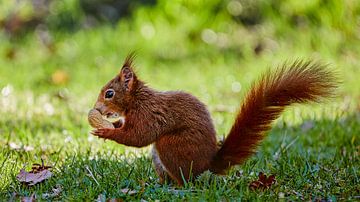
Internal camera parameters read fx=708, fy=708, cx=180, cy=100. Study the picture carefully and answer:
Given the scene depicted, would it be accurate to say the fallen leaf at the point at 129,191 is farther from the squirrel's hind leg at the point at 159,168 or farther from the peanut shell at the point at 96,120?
the peanut shell at the point at 96,120

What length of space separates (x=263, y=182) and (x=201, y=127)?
1.27 ft

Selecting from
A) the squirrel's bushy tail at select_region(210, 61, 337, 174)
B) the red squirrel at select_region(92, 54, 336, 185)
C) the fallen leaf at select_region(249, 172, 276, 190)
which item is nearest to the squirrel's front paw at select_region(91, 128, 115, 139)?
the red squirrel at select_region(92, 54, 336, 185)

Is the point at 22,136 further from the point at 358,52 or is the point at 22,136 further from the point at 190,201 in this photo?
the point at 358,52

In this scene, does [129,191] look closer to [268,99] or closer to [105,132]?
[105,132]

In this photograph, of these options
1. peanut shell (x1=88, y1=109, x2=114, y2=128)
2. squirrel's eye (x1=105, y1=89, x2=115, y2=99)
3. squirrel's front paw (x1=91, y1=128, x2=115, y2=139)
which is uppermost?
squirrel's eye (x1=105, y1=89, x2=115, y2=99)

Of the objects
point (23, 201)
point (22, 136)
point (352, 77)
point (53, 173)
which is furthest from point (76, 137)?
point (352, 77)

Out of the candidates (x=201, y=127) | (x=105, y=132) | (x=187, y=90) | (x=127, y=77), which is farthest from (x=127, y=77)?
(x=187, y=90)

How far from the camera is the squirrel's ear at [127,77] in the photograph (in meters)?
3.54

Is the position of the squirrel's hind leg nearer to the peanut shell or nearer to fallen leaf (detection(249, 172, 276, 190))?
the peanut shell

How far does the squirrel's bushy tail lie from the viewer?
10.5 ft

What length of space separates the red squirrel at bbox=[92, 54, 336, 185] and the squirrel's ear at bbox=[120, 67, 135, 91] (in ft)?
0.50

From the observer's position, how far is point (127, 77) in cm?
356

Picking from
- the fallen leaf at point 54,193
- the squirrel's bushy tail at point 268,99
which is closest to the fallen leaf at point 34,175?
the fallen leaf at point 54,193

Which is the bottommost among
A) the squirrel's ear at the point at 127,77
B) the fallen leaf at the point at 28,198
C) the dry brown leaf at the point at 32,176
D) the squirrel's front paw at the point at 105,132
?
the fallen leaf at the point at 28,198
